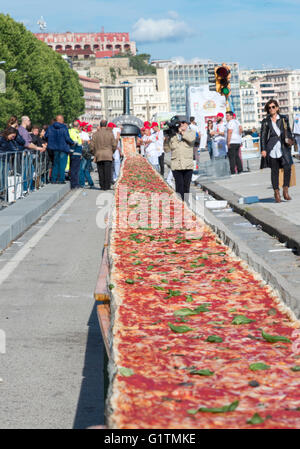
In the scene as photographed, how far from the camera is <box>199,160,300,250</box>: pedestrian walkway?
13680 mm

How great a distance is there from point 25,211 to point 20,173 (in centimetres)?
Result: 393

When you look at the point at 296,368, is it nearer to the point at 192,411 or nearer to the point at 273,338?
the point at 273,338

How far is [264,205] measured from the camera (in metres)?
17.9

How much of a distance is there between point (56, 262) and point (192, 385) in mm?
8124

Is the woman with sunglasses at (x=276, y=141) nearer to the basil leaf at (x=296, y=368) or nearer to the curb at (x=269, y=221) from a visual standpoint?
the curb at (x=269, y=221)

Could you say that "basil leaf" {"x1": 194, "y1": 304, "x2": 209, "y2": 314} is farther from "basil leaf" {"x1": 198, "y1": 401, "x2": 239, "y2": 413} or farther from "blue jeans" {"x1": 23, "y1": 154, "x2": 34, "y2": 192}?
"blue jeans" {"x1": 23, "y1": 154, "x2": 34, "y2": 192}

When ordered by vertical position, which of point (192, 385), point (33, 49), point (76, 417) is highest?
point (33, 49)

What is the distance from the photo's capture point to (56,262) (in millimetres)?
12695

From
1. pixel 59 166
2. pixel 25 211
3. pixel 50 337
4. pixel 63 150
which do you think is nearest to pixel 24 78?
pixel 59 166

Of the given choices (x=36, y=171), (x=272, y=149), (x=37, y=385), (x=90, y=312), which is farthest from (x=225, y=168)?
(x=37, y=385)

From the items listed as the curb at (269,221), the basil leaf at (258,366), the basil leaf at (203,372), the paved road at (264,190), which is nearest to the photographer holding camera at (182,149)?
the curb at (269,221)

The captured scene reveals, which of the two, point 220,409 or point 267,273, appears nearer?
point 220,409
